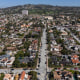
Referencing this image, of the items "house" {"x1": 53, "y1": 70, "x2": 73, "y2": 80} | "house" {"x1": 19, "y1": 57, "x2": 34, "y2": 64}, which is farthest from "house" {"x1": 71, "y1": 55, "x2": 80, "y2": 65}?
"house" {"x1": 19, "y1": 57, "x2": 34, "y2": 64}

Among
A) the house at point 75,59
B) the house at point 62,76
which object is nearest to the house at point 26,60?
the house at point 62,76

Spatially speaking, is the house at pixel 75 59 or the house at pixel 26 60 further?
the house at pixel 26 60

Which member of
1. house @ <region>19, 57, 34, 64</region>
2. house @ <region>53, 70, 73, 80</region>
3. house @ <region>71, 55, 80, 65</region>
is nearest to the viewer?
house @ <region>53, 70, 73, 80</region>

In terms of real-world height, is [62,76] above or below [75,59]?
below

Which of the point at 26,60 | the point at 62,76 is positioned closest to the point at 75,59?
the point at 62,76

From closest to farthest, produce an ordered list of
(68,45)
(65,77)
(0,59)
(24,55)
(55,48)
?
1. (65,77)
2. (0,59)
3. (24,55)
4. (55,48)
5. (68,45)

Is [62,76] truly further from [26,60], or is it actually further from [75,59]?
[26,60]

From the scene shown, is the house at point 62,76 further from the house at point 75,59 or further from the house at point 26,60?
the house at point 26,60

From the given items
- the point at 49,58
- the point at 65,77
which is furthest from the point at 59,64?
the point at 65,77

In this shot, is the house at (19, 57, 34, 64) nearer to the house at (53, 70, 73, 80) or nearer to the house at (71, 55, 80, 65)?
the house at (53, 70, 73, 80)

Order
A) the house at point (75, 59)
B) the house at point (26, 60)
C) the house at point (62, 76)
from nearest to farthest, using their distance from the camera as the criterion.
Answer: the house at point (62, 76), the house at point (75, 59), the house at point (26, 60)

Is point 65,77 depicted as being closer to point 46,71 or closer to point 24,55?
point 46,71
